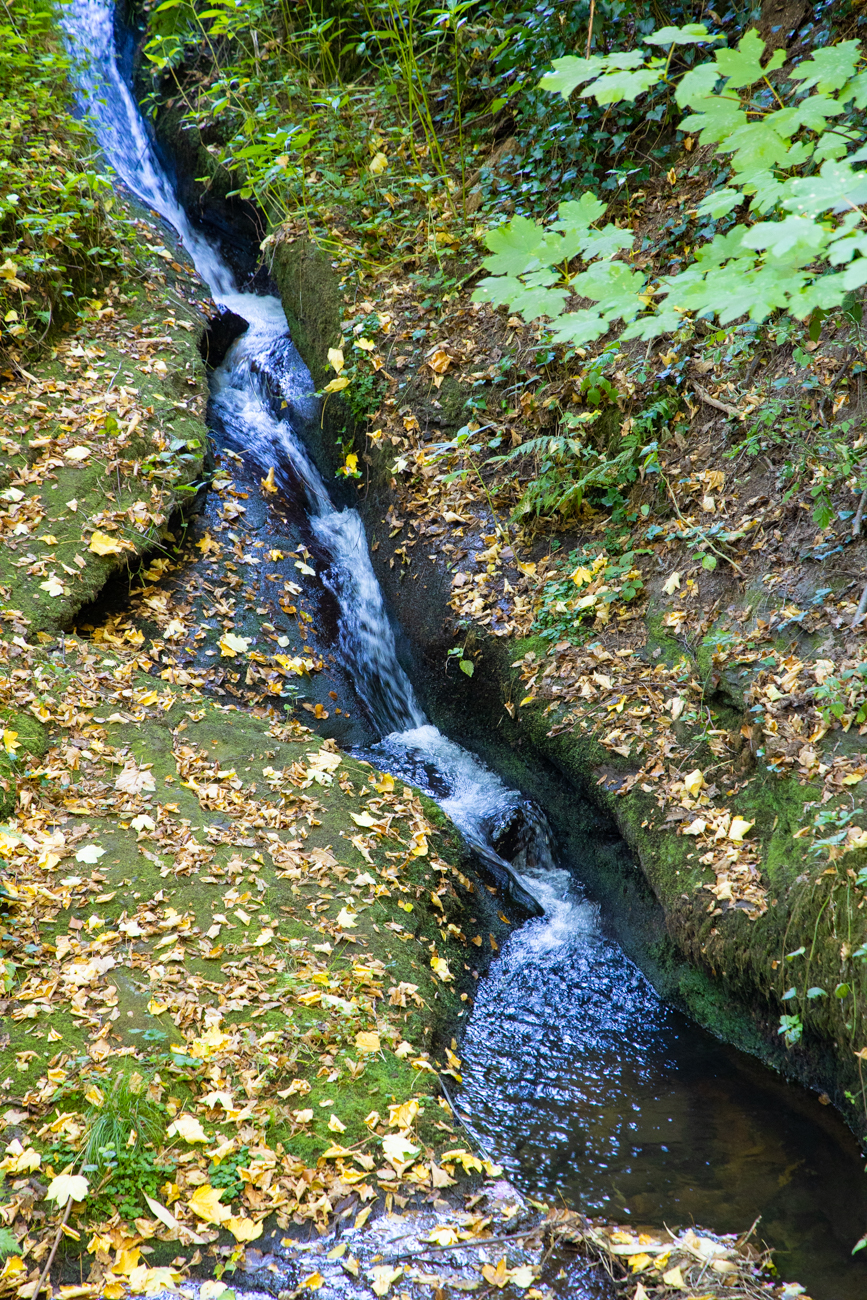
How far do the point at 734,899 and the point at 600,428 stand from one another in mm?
3478

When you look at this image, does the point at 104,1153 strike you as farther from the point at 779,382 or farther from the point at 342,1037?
the point at 779,382

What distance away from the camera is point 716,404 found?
516 cm

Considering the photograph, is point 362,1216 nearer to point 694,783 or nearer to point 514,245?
point 694,783

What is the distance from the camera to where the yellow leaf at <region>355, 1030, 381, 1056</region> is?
353cm

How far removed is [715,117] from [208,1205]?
419 cm

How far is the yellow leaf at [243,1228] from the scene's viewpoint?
278 cm

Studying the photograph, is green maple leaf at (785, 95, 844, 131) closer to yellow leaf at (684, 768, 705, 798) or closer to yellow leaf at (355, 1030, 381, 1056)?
yellow leaf at (684, 768, 705, 798)

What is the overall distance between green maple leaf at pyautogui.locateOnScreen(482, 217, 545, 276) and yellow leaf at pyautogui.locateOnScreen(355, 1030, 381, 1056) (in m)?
3.28

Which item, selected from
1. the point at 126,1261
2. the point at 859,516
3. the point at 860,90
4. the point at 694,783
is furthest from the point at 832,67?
the point at 126,1261

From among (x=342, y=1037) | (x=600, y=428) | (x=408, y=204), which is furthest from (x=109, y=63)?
(x=342, y=1037)

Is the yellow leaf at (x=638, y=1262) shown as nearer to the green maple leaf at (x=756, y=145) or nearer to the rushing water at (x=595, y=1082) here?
the rushing water at (x=595, y=1082)

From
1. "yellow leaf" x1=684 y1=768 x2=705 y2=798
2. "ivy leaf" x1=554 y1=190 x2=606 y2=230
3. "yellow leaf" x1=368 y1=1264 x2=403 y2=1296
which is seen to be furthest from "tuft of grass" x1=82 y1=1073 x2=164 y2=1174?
"ivy leaf" x1=554 y1=190 x2=606 y2=230

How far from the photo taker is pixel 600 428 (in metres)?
5.81

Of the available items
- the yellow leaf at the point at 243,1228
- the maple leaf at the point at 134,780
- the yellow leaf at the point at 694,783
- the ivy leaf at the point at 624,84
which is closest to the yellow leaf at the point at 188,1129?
the yellow leaf at the point at 243,1228
